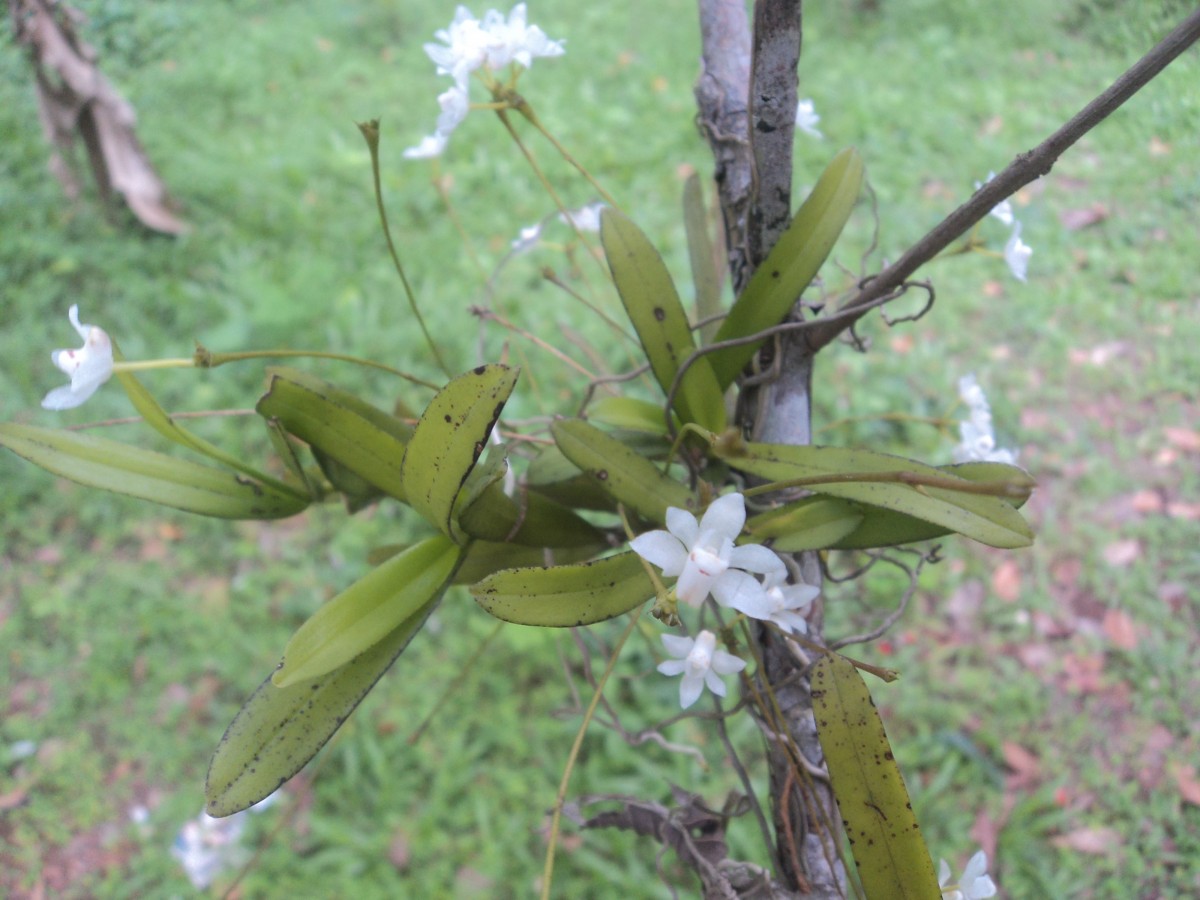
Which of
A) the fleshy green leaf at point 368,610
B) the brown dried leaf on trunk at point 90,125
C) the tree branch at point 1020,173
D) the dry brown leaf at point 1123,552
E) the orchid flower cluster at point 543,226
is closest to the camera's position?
the tree branch at point 1020,173

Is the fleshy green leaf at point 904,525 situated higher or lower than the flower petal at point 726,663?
higher

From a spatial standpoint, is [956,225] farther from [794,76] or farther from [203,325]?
[203,325]

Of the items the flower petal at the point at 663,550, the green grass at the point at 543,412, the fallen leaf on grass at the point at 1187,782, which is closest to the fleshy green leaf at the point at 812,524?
the flower petal at the point at 663,550

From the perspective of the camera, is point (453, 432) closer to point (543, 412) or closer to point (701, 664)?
point (701, 664)

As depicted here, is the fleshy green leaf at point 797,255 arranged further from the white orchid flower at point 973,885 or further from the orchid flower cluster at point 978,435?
the white orchid flower at point 973,885

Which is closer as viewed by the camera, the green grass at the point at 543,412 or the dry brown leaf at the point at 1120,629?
the green grass at the point at 543,412

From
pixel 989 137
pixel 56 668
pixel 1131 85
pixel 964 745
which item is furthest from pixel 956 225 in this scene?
pixel 56 668

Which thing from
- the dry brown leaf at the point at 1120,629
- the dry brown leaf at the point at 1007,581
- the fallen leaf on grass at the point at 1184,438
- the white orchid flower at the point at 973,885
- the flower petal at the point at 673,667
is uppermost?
the fallen leaf on grass at the point at 1184,438
